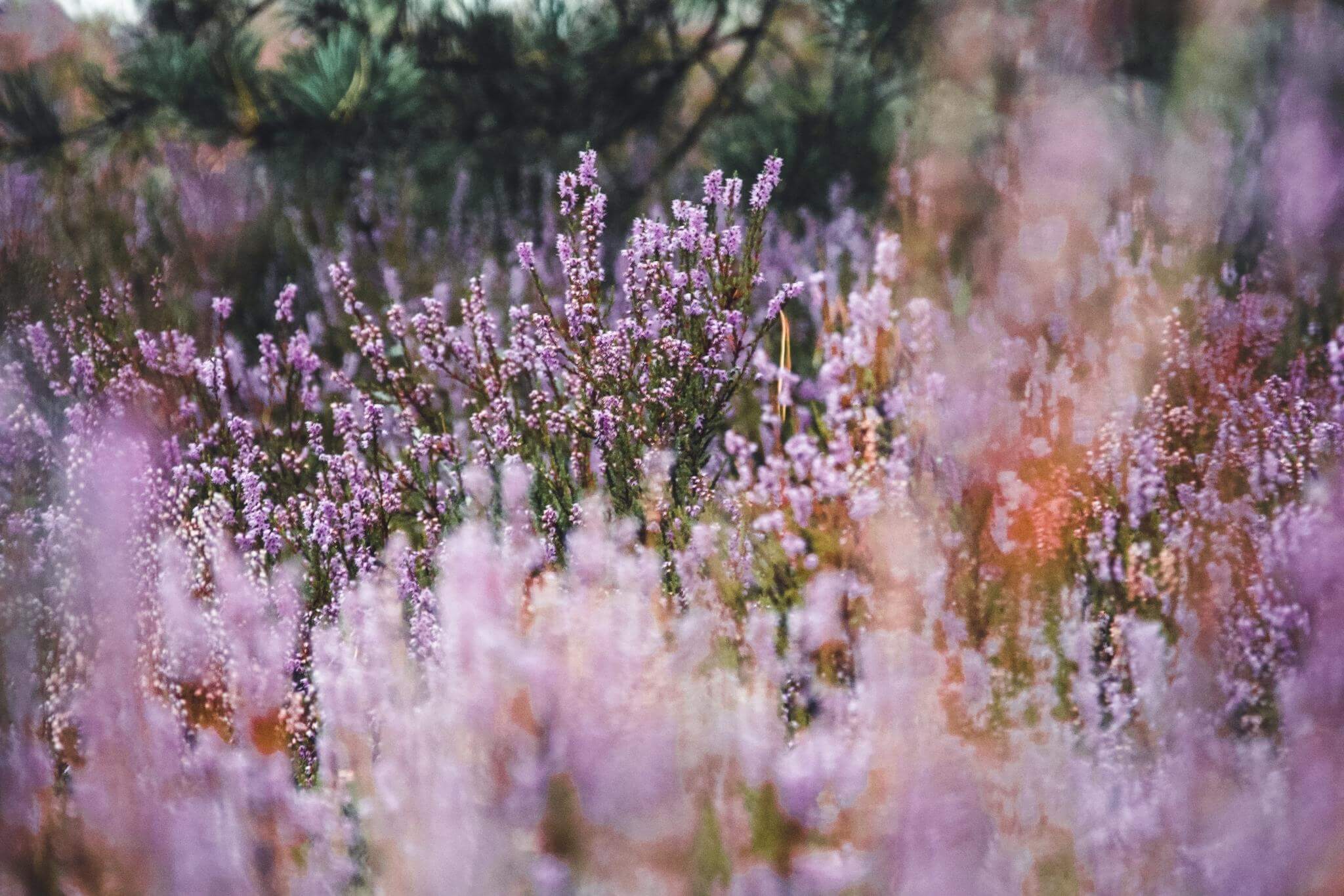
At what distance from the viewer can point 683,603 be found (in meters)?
1.95

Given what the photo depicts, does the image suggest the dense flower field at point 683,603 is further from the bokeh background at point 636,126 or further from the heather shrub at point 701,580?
the bokeh background at point 636,126

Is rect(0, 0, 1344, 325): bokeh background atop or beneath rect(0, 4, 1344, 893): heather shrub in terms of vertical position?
atop

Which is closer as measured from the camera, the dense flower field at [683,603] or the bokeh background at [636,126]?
the dense flower field at [683,603]

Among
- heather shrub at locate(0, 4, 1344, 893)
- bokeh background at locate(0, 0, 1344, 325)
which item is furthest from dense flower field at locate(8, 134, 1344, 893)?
bokeh background at locate(0, 0, 1344, 325)

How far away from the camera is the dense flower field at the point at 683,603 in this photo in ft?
4.07

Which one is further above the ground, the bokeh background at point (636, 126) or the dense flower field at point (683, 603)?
the bokeh background at point (636, 126)

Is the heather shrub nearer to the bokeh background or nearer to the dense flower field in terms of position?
the dense flower field

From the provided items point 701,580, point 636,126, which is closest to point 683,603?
point 701,580

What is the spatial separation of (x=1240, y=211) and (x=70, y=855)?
382 cm

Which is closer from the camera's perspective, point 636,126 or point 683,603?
point 683,603

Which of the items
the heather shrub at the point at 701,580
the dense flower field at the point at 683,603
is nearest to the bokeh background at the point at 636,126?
the heather shrub at the point at 701,580

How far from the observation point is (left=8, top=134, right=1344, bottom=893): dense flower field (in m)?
1.24

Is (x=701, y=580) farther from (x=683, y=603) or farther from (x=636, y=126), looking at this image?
(x=636, y=126)

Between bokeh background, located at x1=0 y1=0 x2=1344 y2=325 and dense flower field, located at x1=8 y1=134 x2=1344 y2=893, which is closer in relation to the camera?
dense flower field, located at x1=8 y1=134 x2=1344 y2=893
